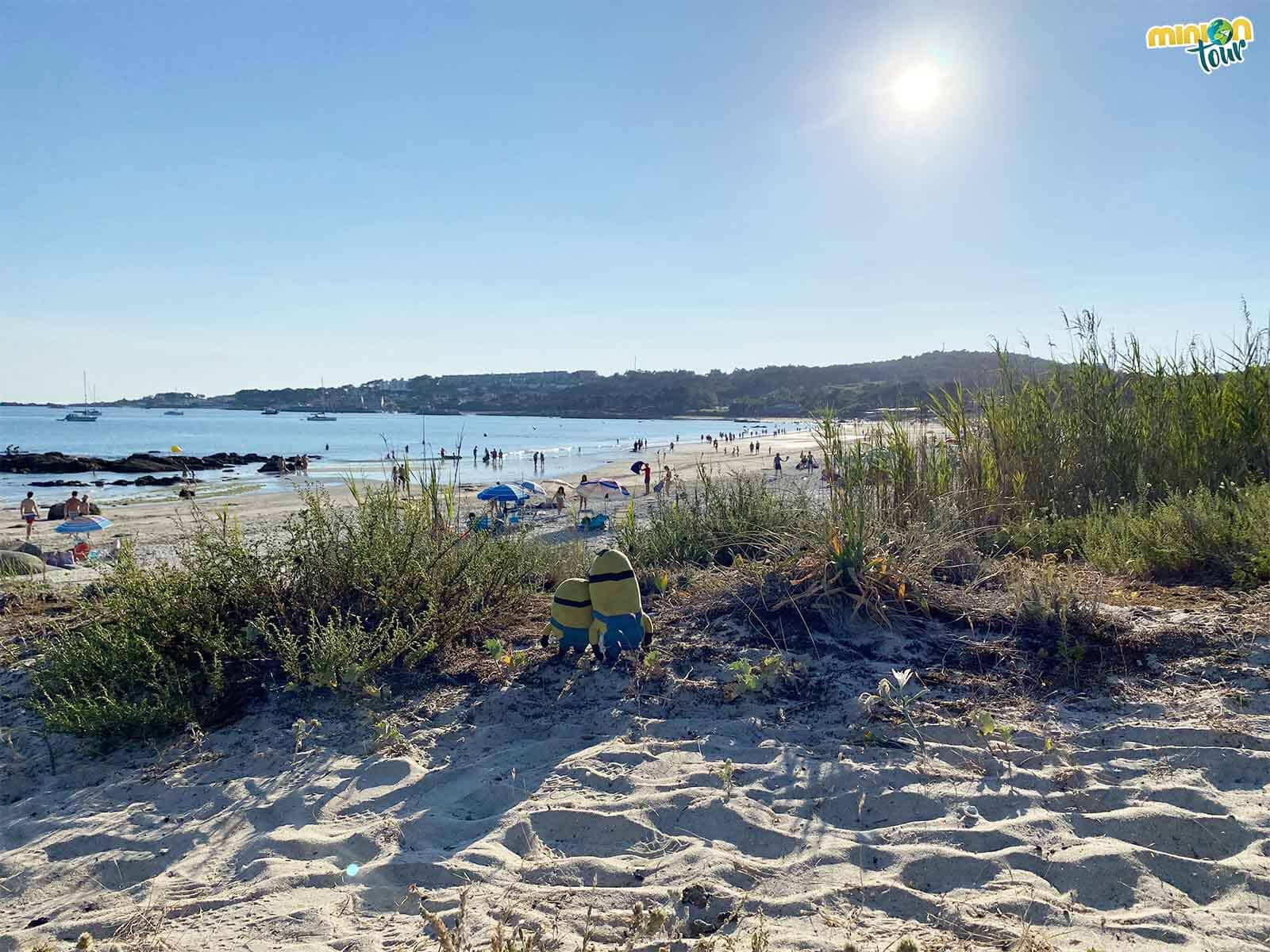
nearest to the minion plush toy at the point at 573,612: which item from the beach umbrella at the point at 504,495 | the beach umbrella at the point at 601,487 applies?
the beach umbrella at the point at 504,495

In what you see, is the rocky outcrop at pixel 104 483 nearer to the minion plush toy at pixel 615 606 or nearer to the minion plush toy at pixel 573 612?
the minion plush toy at pixel 573 612

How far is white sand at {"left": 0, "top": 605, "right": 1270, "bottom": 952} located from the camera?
240 centimetres

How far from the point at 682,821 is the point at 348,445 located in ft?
215

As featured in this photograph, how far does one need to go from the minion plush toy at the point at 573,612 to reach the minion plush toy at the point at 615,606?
5 centimetres

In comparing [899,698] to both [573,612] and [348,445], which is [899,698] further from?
[348,445]

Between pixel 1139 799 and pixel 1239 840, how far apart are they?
1.03 ft

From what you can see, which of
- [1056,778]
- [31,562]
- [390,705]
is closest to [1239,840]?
[1056,778]

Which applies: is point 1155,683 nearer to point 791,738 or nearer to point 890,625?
point 890,625

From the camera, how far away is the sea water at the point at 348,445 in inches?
1235

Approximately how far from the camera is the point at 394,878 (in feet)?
8.74

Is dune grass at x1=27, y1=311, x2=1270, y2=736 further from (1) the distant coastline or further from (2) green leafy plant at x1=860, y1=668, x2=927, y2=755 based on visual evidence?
(1) the distant coastline

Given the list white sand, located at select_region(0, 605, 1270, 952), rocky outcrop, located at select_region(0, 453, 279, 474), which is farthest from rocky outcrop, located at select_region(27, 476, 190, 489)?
white sand, located at select_region(0, 605, 1270, 952)

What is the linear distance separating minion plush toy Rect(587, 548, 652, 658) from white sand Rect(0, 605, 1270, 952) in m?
0.31

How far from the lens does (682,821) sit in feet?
9.66
